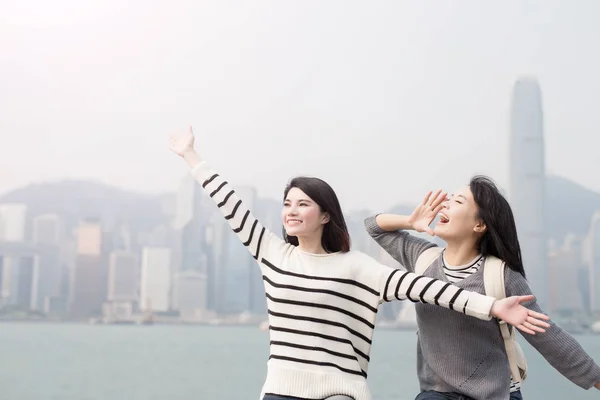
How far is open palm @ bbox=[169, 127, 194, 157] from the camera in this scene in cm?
211

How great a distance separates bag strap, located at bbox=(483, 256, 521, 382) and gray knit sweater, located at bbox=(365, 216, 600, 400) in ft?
0.04

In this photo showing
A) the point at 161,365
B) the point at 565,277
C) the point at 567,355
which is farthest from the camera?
the point at 565,277

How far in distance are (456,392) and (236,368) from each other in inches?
991

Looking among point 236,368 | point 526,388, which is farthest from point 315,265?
point 236,368

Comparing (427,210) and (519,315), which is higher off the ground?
(427,210)

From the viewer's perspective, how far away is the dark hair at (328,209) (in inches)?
79.4

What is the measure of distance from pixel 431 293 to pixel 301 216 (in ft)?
1.25

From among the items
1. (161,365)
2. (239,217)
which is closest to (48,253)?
(161,365)

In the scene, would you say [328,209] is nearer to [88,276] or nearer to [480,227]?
[480,227]

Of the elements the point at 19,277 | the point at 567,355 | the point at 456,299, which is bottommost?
the point at 567,355

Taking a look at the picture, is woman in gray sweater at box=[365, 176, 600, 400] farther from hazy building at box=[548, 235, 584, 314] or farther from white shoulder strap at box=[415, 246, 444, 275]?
hazy building at box=[548, 235, 584, 314]

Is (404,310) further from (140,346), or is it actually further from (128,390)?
(140,346)

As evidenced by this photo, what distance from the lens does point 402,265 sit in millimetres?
2236

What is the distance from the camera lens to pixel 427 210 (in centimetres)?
206
